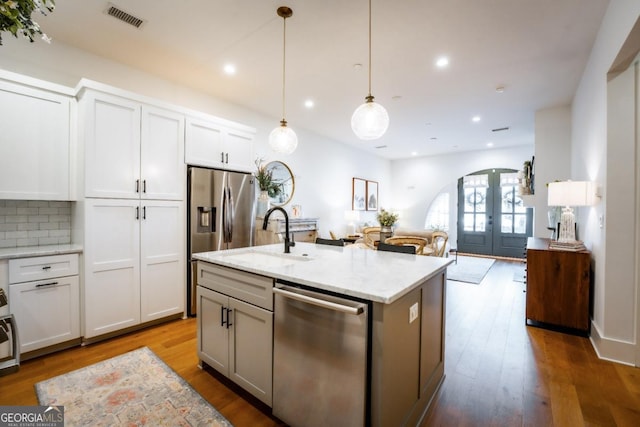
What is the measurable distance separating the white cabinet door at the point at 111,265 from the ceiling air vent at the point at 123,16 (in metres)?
1.68

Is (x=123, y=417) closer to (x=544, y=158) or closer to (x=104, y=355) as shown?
(x=104, y=355)

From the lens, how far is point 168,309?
10.6 feet

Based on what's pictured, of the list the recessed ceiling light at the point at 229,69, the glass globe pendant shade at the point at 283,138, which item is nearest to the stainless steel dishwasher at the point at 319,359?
the glass globe pendant shade at the point at 283,138

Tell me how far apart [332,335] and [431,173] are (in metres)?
8.27

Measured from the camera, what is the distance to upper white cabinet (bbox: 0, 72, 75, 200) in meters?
2.44

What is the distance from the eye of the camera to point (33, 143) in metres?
2.56

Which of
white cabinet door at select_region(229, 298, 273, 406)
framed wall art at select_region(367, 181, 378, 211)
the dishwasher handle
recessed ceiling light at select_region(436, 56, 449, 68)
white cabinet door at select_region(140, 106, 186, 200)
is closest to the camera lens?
the dishwasher handle

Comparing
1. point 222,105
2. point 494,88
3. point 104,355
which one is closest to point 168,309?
point 104,355

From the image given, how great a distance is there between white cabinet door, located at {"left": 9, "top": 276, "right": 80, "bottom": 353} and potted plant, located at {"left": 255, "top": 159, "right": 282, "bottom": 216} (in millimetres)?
2577

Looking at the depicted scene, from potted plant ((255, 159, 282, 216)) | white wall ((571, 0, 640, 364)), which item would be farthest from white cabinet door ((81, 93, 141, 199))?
white wall ((571, 0, 640, 364))

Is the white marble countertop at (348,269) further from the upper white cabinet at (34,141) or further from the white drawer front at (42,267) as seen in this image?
the upper white cabinet at (34,141)

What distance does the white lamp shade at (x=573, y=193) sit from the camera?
2.72 m

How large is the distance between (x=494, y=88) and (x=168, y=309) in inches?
200

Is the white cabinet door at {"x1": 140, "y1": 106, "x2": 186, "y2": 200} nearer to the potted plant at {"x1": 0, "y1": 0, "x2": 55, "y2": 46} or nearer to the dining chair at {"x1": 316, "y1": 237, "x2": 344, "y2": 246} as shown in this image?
the dining chair at {"x1": 316, "y1": 237, "x2": 344, "y2": 246}
